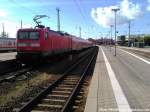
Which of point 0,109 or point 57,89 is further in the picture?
point 57,89

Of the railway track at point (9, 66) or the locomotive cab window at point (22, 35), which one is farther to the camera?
the locomotive cab window at point (22, 35)

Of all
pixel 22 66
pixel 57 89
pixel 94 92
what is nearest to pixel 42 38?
pixel 22 66

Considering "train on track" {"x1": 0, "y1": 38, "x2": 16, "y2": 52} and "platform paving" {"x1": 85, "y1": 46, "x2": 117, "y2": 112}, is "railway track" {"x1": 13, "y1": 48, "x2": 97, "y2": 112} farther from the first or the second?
"train on track" {"x1": 0, "y1": 38, "x2": 16, "y2": 52}

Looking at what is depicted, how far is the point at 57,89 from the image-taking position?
13.5 meters

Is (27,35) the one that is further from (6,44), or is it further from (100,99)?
(6,44)

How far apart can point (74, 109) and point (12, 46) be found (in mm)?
59865

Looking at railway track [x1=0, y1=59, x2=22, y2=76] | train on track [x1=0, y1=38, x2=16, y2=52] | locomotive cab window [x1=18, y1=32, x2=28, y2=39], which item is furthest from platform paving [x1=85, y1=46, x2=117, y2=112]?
train on track [x1=0, y1=38, x2=16, y2=52]

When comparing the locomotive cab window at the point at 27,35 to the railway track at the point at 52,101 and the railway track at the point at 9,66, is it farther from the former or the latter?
the railway track at the point at 52,101

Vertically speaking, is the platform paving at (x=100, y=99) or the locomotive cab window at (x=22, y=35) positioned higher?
the locomotive cab window at (x=22, y=35)

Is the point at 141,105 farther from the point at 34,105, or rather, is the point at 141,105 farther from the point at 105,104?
the point at 34,105

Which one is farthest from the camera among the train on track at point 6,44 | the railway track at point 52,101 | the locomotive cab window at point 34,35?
the train on track at point 6,44

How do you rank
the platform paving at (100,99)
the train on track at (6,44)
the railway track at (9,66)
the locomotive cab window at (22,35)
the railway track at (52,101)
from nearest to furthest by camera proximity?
1. the platform paving at (100,99)
2. the railway track at (52,101)
3. the railway track at (9,66)
4. the locomotive cab window at (22,35)
5. the train on track at (6,44)

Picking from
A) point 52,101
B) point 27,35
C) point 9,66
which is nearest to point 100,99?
point 52,101

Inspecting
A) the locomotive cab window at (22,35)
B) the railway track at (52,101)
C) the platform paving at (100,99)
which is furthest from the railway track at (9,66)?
the platform paving at (100,99)
